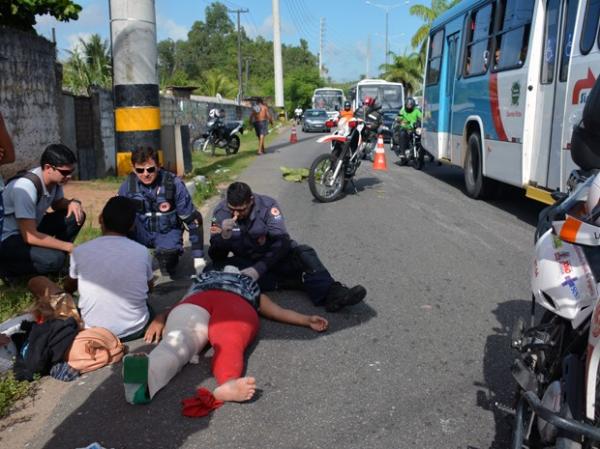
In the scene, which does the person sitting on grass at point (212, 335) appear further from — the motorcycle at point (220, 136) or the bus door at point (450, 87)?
the motorcycle at point (220, 136)

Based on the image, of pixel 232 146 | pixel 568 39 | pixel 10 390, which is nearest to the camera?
pixel 10 390

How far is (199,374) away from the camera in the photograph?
3.77 meters

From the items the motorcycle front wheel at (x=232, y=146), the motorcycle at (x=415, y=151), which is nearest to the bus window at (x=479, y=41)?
the motorcycle at (x=415, y=151)

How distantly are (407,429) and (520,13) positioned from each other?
678 cm

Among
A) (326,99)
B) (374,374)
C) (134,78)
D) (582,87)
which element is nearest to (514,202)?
(582,87)

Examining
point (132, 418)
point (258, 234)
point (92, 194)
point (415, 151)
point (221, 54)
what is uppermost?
point (221, 54)

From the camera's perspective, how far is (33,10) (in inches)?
383

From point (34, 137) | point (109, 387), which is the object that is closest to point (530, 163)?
point (109, 387)

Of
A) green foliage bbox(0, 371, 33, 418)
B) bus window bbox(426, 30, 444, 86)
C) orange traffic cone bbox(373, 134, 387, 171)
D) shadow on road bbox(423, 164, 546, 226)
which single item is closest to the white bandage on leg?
green foliage bbox(0, 371, 33, 418)

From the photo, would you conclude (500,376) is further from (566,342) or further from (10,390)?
(10,390)

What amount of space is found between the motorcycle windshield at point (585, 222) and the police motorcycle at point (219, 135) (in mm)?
18361

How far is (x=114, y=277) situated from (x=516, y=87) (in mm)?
6142

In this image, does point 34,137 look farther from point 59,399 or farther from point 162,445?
point 162,445

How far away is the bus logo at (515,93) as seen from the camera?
26.3ft
